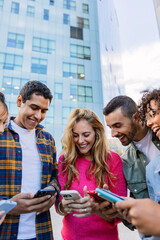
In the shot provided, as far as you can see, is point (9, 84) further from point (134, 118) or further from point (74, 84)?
point (134, 118)

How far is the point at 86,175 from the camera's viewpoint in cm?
217

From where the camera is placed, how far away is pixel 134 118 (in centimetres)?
260

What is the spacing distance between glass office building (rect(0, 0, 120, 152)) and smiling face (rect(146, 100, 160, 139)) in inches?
724

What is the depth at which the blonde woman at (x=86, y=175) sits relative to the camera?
6.04ft

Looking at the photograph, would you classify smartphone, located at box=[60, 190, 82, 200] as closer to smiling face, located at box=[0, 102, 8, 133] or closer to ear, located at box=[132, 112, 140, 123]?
smiling face, located at box=[0, 102, 8, 133]

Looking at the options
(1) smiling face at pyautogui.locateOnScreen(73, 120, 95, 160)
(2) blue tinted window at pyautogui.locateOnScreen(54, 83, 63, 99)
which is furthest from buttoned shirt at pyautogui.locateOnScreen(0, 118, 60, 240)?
(2) blue tinted window at pyautogui.locateOnScreen(54, 83, 63, 99)

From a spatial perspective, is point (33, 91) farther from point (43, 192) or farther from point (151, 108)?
point (151, 108)

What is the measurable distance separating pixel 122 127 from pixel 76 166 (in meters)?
0.90

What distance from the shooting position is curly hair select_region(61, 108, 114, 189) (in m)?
2.15

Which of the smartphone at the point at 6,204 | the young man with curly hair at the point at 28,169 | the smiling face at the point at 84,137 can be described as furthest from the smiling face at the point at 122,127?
the smartphone at the point at 6,204

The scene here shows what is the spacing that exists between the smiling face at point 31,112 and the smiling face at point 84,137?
55cm

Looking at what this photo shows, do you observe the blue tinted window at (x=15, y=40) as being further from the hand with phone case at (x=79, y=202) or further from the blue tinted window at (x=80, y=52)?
the hand with phone case at (x=79, y=202)

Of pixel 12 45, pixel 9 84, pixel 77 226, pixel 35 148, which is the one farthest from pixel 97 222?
pixel 12 45

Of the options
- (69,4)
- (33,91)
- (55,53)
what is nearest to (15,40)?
(55,53)
